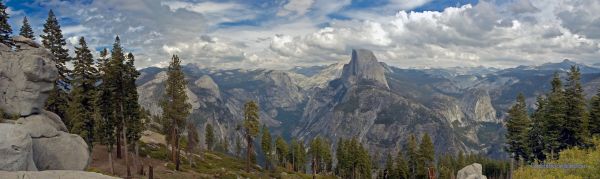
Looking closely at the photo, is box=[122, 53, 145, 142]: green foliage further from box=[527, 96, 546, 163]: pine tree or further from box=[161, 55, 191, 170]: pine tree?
box=[527, 96, 546, 163]: pine tree

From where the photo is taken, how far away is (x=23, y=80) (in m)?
34.8

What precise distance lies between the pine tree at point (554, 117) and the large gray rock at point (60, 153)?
227 feet

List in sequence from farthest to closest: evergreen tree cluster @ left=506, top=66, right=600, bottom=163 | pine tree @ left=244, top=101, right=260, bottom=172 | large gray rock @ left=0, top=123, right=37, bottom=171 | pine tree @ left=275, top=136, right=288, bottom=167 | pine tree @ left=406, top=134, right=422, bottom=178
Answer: pine tree @ left=275, top=136, right=288, bottom=167 < pine tree @ left=406, top=134, right=422, bottom=178 < pine tree @ left=244, top=101, right=260, bottom=172 < evergreen tree cluster @ left=506, top=66, right=600, bottom=163 < large gray rock @ left=0, top=123, right=37, bottom=171

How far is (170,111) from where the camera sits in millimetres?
64938

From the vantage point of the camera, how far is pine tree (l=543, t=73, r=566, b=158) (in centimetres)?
6988

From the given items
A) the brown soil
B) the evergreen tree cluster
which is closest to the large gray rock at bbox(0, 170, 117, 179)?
the brown soil

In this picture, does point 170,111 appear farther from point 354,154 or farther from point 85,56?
point 354,154

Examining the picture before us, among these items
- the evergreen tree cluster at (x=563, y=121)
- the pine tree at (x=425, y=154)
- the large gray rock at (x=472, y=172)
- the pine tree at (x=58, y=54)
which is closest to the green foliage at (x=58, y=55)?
the pine tree at (x=58, y=54)

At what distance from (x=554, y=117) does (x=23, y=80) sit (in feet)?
247

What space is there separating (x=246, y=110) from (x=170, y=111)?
1602cm

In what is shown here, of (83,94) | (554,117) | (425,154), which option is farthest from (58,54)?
(425,154)

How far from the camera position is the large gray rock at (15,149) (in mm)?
22938

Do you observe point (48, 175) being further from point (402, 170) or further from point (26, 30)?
point (402, 170)

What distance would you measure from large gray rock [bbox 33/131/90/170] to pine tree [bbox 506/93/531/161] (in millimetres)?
73222
